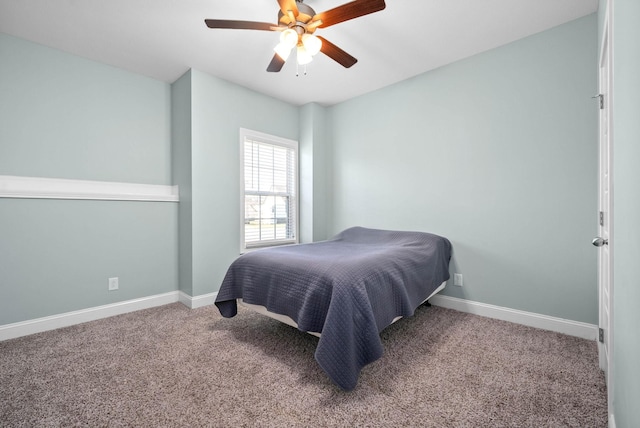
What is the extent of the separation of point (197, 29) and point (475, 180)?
2.80 m

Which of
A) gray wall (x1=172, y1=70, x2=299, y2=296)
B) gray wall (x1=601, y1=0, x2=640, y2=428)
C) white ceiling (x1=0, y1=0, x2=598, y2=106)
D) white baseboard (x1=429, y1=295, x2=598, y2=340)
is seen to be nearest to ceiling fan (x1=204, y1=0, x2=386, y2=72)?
white ceiling (x1=0, y1=0, x2=598, y2=106)

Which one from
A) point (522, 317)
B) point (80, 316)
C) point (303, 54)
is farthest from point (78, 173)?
point (522, 317)

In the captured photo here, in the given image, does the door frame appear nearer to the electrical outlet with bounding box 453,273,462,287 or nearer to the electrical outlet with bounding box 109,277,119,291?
the electrical outlet with bounding box 453,273,462,287

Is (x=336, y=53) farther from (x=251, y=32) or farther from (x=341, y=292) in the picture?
(x=341, y=292)

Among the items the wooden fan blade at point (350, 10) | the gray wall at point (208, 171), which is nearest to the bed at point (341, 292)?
the gray wall at point (208, 171)

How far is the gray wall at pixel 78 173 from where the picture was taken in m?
2.35

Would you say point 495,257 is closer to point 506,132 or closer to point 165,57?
point 506,132

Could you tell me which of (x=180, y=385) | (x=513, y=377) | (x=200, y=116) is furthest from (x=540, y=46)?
(x=180, y=385)

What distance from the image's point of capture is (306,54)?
2041 mm

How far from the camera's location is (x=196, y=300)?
299 centimetres

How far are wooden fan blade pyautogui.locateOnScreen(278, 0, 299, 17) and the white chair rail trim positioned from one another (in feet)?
7.44

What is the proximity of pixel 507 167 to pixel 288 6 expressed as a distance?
2212 mm

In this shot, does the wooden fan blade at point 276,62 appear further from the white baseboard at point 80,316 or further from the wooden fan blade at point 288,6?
the white baseboard at point 80,316

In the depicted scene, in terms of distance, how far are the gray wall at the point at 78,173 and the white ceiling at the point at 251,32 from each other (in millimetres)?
277
